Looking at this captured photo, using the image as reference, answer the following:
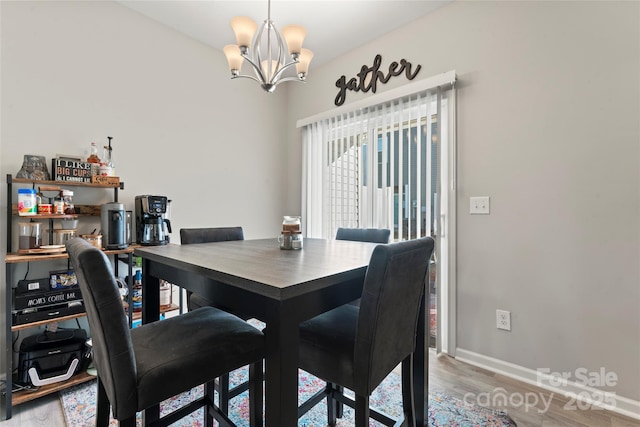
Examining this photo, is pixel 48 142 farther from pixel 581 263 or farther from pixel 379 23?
pixel 581 263

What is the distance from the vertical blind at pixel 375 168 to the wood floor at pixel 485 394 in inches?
40.1

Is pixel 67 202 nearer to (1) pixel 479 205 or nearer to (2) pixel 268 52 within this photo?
(2) pixel 268 52

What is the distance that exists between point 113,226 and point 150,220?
26 cm

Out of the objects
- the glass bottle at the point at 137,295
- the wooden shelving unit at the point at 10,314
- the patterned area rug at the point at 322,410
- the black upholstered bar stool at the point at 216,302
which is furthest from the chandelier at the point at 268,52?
the patterned area rug at the point at 322,410

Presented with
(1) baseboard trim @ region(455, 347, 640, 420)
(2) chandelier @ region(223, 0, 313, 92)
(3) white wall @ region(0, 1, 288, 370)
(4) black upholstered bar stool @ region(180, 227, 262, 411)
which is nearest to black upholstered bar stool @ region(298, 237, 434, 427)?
(4) black upholstered bar stool @ region(180, 227, 262, 411)

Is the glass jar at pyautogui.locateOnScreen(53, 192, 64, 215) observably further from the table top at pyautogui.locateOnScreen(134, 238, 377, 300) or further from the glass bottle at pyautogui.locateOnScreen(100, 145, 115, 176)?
the table top at pyautogui.locateOnScreen(134, 238, 377, 300)

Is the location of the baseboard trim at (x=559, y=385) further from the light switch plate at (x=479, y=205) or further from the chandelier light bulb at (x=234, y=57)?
the chandelier light bulb at (x=234, y=57)

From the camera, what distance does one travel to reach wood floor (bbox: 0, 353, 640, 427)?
1.52 m

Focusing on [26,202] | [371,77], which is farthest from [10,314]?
[371,77]

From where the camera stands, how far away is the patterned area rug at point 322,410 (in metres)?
1.51

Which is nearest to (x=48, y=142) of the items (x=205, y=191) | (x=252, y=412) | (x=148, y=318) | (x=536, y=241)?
(x=205, y=191)

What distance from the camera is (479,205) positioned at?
6.82 feet

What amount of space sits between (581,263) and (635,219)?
34 cm

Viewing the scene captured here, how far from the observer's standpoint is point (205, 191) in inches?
111
